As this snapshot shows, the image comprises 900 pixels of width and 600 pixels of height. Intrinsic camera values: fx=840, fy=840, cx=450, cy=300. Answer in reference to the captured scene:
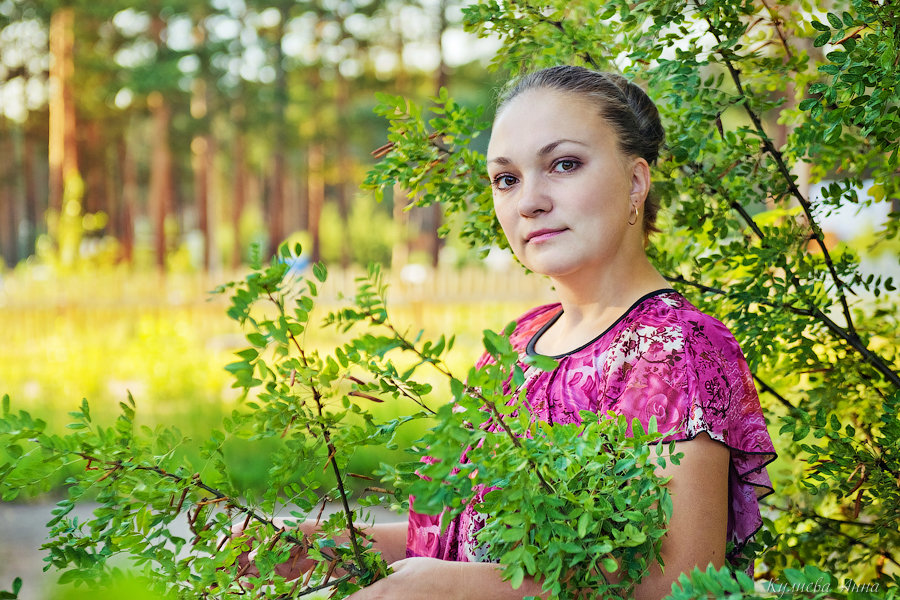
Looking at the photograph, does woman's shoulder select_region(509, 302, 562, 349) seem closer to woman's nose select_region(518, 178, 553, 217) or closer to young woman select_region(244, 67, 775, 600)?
young woman select_region(244, 67, 775, 600)

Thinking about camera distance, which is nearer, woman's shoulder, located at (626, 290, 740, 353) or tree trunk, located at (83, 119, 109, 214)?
woman's shoulder, located at (626, 290, 740, 353)

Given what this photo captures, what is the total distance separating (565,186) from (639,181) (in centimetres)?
20

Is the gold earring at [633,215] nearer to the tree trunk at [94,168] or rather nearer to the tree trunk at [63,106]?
the tree trunk at [63,106]

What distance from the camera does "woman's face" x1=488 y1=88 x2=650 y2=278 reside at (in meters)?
1.53

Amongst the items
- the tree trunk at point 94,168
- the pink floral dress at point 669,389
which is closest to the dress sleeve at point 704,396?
the pink floral dress at point 669,389

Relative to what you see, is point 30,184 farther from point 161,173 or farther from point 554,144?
point 554,144

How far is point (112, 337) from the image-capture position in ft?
34.1

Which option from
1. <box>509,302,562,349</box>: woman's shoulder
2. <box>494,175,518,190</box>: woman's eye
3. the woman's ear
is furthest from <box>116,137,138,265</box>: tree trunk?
the woman's ear

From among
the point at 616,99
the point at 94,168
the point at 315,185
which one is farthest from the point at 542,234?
the point at 94,168

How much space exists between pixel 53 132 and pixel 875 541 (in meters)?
19.0

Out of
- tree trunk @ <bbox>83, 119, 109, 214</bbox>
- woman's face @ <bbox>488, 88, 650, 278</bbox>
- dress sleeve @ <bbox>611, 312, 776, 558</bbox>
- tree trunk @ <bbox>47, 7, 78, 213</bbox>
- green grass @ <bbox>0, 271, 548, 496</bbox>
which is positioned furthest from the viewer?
tree trunk @ <bbox>83, 119, 109, 214</bbox>

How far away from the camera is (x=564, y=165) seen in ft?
5.05

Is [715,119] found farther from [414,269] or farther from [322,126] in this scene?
[322,126]

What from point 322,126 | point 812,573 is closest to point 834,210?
point 812,573
